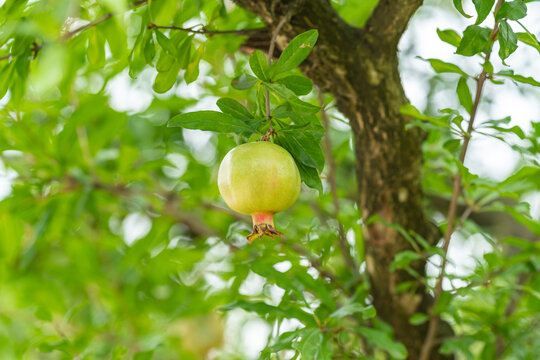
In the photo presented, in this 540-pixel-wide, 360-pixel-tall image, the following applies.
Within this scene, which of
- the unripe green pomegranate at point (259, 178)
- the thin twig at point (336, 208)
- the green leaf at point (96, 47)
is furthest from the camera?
the thin twig at point (336, 208)

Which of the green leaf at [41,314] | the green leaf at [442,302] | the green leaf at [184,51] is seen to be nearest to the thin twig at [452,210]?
the green leaf at [442,302]

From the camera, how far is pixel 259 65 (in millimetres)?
510

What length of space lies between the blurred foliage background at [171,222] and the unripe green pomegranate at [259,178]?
7cm

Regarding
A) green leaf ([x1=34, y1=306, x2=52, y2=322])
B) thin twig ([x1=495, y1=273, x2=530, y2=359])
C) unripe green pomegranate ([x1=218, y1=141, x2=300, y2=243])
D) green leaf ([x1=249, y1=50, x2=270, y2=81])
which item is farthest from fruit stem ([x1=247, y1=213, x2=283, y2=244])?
thin twig ([x1=495, y1=273, x2=530, y2=359])

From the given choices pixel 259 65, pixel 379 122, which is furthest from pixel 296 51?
pixel 379 122

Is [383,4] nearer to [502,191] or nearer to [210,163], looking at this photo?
[502,191]

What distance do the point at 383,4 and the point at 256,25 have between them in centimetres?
20

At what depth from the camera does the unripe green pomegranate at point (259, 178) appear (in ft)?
1.54

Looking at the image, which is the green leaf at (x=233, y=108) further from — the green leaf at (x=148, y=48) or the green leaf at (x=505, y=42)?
the green leaf at (x=505, y=42)

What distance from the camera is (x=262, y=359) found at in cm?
64

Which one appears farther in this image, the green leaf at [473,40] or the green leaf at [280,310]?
Answer: the green leaf at [280,310]

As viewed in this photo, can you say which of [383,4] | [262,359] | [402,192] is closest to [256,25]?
[383,4]

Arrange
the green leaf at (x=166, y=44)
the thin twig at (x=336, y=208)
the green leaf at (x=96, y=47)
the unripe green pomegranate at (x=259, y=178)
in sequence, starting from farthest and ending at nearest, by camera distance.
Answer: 1. the thin twig at (x=336, y=208)
2. the green leaf at (x=96, y=47)
3. the green leaf at (x=166, y=44)
4. the unripe green pomegranate at (x=259, y=178)

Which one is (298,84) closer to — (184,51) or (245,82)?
(245,82)
